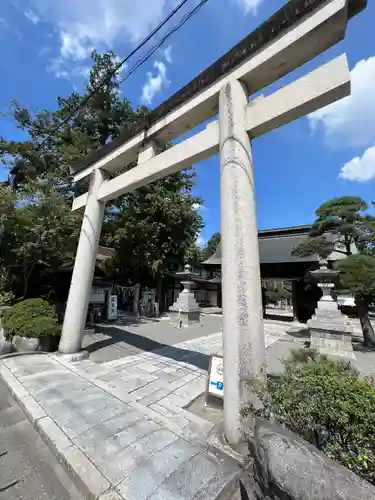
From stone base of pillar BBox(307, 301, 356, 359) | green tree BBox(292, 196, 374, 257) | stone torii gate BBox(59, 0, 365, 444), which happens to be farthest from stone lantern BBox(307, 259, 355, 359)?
stone torii gate BBox(59, 0, 365, 444)

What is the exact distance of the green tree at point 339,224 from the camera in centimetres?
920

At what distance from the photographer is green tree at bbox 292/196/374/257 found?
9.20 metres

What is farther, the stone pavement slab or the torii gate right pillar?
the torii gate right pillar

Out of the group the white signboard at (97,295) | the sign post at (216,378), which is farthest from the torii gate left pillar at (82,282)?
the white signboard at (97,295)

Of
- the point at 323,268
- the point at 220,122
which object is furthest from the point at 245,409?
the point at 323,268

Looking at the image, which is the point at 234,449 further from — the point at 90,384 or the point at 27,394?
the point at 27,394

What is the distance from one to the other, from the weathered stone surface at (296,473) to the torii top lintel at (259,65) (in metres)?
4.48

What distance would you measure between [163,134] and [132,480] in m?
5.56

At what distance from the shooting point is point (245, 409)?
259 centimetres

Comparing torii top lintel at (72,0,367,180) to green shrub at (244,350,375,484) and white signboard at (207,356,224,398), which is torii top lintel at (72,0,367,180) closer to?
green shrub at (244,350,375,484)

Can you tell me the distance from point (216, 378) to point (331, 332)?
6460 mm

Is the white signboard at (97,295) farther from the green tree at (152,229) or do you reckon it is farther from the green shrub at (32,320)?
the green shrub at (32,320)

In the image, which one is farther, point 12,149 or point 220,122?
point 12,149

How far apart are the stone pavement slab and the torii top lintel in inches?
204
